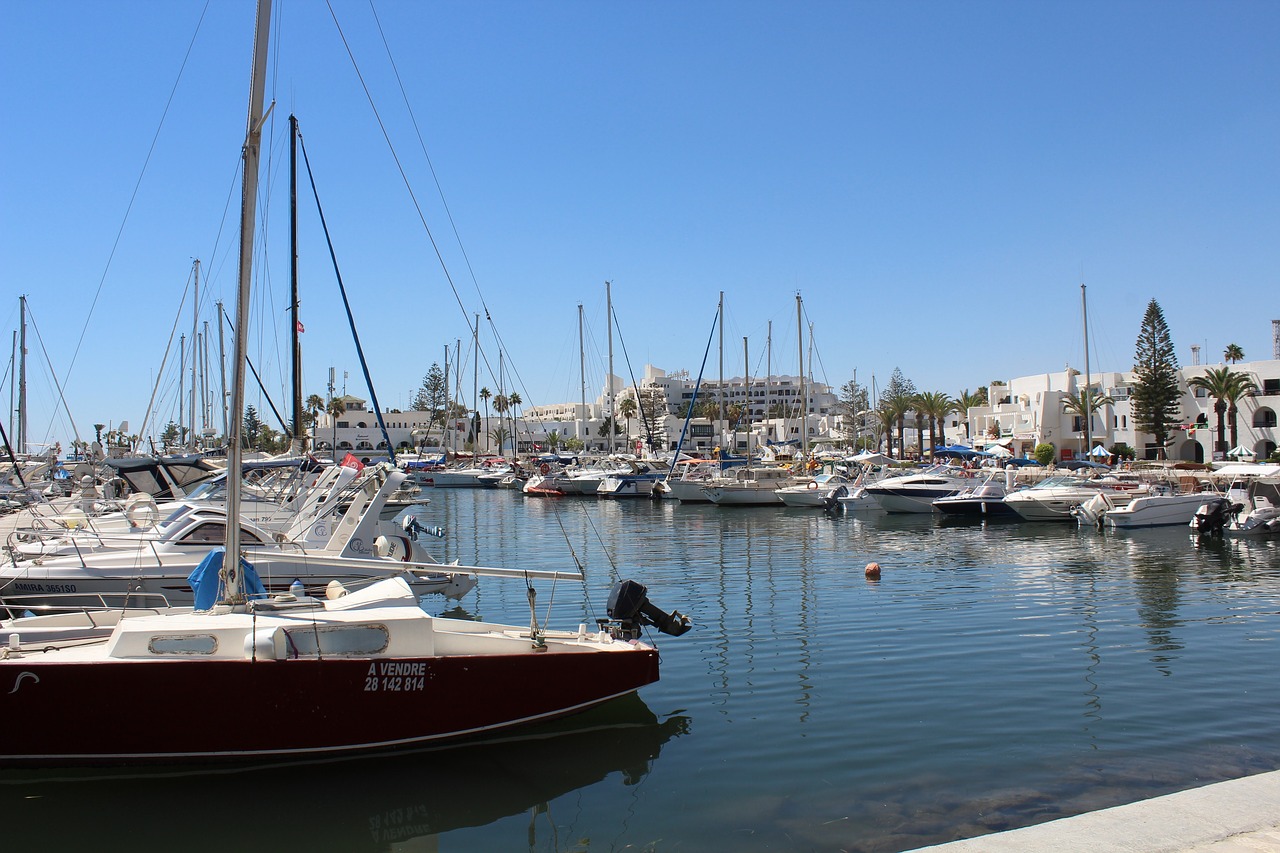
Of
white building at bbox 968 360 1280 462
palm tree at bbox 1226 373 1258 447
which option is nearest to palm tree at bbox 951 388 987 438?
white building at bbox 968 360 1280 462

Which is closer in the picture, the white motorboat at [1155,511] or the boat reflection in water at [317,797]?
the boat reflection in water at [317,797]

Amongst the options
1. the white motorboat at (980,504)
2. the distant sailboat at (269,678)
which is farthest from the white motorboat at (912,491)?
the distant sailboat at (269,678)

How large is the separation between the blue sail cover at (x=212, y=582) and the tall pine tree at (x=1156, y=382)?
245ft

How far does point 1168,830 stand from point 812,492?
4961 centimetres

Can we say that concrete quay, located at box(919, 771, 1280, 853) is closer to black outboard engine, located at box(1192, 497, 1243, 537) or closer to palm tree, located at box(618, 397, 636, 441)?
black outboard engine, located at box(1192, 497, 1243, 537)

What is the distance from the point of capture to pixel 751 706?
12.7 meters

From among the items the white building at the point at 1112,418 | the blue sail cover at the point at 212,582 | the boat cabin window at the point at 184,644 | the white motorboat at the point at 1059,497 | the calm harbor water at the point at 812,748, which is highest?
the white building at the point at 1112,418

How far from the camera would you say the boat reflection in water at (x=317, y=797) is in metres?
8.80

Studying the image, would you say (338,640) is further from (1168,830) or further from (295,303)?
(295,303)

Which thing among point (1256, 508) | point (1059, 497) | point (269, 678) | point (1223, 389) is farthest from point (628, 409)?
point (269, 678)

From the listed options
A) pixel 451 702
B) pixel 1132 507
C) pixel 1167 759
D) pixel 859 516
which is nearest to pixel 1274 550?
pixel 1132 507

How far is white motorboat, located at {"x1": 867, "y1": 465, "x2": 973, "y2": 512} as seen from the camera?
48969 mm

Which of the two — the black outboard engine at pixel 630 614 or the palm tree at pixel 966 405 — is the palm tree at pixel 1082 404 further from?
the black outboard engine at pixel 630 614

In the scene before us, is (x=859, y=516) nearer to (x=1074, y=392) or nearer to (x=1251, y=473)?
(x=1251, y=473)
